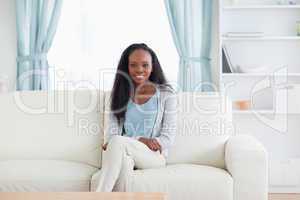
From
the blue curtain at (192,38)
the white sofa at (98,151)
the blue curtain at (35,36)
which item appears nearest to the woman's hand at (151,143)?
the white sofa at (98,151)

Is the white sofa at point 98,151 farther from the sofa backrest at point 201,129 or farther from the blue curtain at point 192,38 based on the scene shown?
the blue curtain at point 192,38

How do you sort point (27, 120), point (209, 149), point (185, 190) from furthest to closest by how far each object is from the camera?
point (27, 120) → point (209, 149) → point (185, 190)

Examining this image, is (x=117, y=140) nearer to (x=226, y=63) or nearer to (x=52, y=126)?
(x=52, y=126)

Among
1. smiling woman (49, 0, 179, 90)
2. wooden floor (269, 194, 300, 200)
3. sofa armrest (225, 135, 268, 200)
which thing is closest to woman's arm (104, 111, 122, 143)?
sofa armrest (225, 135, 268, 200)

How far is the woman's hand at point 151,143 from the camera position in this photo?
3465mm

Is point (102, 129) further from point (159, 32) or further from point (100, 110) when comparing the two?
point (159, 32)

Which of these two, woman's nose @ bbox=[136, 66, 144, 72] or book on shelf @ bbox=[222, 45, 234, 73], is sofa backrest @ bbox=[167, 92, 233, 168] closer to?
woman's nose @ bbox=[136, 66, 144, 72]

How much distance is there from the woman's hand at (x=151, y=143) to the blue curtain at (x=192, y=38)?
3.84ft

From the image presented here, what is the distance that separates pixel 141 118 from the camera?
12.0 ft

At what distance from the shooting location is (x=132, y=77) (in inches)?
148

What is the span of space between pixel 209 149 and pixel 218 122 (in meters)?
0.23

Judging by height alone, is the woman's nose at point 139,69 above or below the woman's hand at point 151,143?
above

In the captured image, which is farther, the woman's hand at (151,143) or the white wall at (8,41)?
the white wall at (8,41)

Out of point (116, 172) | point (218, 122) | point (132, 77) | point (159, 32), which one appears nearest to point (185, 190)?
point (116, 172)
